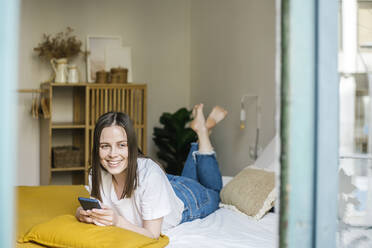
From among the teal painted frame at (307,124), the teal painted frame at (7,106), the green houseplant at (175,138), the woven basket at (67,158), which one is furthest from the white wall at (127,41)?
the teal painted frame at (307,124)

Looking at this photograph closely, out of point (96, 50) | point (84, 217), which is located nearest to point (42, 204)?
point (84, 217)

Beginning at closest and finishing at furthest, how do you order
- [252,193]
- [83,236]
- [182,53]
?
1. [83,236]
2. [252,193]
3. [182,53]

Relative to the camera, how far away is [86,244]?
1.80 m

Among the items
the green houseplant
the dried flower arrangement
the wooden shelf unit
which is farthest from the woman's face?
the dried flower arrangement

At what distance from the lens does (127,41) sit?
5.54 m

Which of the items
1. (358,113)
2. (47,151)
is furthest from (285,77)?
(47,151)

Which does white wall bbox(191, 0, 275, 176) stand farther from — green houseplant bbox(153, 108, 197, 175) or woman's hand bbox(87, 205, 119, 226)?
woman's hand bbox(87, 205, 119, 226)

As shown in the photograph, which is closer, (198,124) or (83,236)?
(83,236)

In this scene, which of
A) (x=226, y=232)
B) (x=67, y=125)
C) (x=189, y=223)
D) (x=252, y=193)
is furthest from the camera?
(x=67, y=125)

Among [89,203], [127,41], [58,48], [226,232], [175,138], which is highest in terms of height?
[127,41]

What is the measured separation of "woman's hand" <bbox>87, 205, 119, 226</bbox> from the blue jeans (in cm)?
70

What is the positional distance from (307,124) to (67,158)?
4097mm

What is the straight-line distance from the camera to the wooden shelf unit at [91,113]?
476 cm

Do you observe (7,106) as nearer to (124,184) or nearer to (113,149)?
(113,149)
